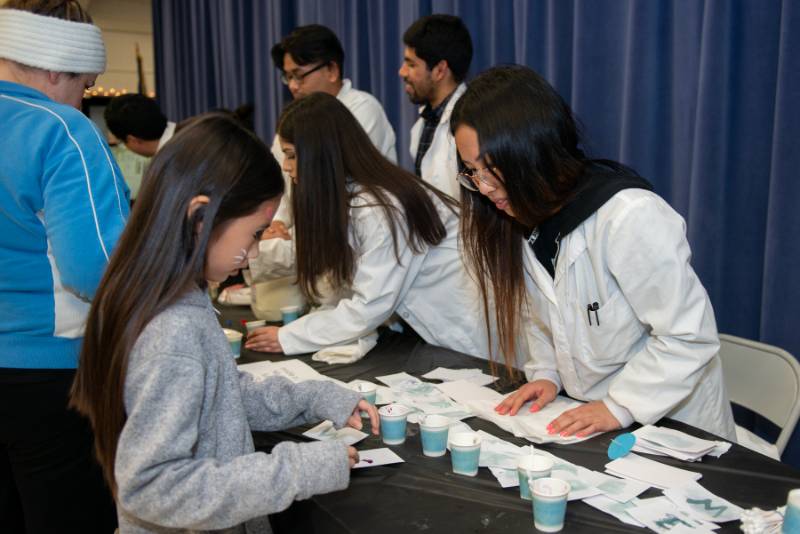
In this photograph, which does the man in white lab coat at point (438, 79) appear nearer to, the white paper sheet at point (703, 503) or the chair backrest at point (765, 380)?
the chair backrest at point (765, 380)

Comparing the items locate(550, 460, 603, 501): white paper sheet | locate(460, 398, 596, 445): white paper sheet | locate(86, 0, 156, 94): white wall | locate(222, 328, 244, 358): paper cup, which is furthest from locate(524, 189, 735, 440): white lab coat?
locate(86, 0, 156, 94): white wall

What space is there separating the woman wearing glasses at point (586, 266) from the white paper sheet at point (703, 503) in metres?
0.25

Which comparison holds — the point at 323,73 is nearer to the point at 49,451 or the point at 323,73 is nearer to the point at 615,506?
the point at 49,451

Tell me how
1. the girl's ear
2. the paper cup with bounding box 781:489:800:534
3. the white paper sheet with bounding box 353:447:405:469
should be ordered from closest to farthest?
the paper cup with bounding box 781:489:800:534
the girl's ear
the white paper sheet with bounding box 353:447:405:469

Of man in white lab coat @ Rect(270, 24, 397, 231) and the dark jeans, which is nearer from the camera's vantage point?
the dark jeans

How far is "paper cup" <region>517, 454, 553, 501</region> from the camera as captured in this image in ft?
3.56

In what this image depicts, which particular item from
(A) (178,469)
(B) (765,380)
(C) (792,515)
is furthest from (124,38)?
(C) (792,515)

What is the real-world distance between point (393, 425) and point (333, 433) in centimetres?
15

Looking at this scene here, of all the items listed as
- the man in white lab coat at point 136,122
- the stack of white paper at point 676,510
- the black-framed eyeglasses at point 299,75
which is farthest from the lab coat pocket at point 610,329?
the man in white lab coat at point 136,122

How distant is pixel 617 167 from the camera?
1.50 metres

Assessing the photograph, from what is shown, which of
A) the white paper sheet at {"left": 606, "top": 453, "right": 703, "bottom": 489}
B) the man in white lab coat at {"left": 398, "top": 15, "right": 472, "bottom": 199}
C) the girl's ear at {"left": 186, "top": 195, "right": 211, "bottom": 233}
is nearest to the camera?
the girl's ear at {"left": 186, "top": 195, "right": 211, "bottom": 233}

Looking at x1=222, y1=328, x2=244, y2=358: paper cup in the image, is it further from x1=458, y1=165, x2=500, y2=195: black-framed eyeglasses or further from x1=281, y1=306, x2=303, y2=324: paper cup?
x1=458, y1=165, x2=500, y2=195: black-framed eyeglasses

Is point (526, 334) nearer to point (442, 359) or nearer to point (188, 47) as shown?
point (442, 359)

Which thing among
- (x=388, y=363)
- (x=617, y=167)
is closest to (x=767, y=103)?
(x=617, y=167)
